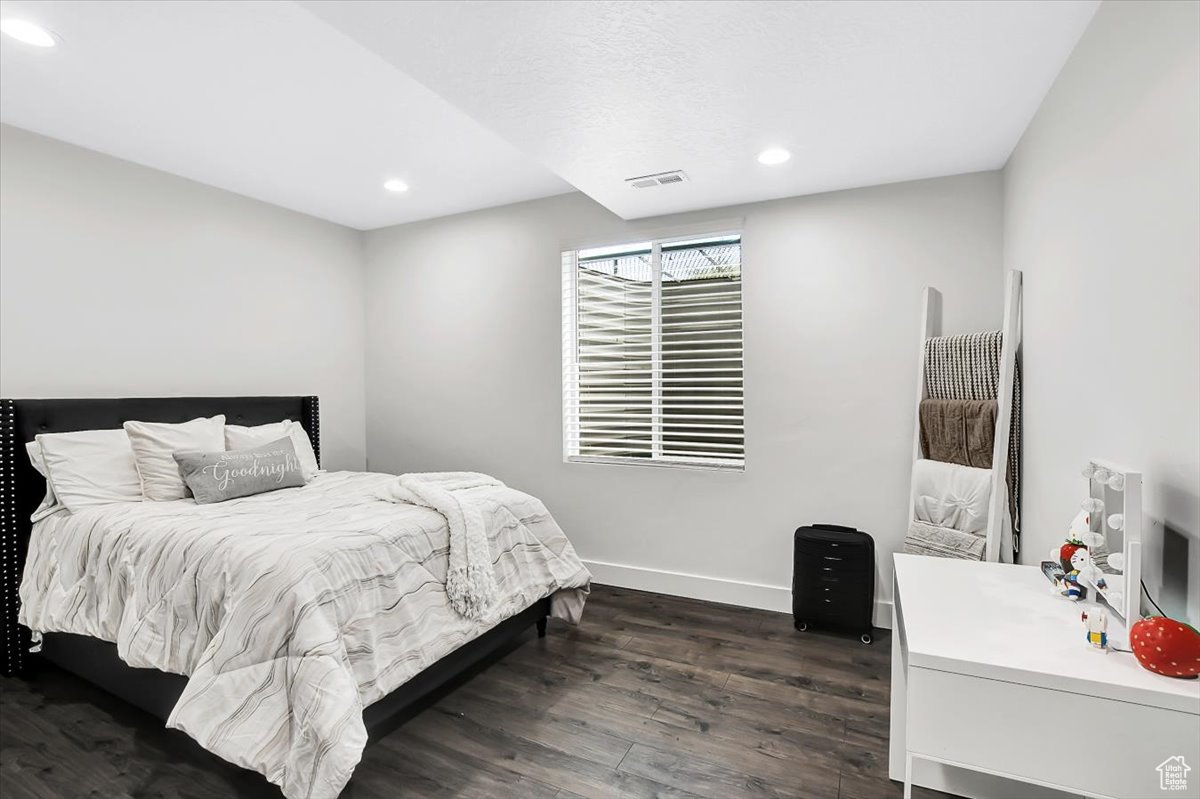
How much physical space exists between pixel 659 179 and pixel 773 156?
581mm

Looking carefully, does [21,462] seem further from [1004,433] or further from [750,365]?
[1004,433]

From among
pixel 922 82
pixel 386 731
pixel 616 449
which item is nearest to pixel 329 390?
pixel 616 449

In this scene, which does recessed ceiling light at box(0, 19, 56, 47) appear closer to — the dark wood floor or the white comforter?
the white comforter

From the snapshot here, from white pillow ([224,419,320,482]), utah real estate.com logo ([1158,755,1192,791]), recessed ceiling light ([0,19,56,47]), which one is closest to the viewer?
utah real estate.com logo ([1158,755,1192,791])

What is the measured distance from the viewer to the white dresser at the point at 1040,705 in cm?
113

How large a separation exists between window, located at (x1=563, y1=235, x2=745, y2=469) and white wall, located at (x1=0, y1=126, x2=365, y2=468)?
197cm

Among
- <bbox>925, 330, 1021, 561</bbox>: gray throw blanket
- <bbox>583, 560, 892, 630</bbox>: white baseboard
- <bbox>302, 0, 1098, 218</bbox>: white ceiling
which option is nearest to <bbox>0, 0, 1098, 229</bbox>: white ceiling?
<bbox>302, 0, 1098, 218</bbox>: white ceiling

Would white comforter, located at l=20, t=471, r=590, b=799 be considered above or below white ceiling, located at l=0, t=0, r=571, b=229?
below

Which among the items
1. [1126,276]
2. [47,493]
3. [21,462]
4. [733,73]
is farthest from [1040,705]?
[21,462]

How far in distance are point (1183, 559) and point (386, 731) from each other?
2511 millimetres

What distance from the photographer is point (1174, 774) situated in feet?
3.65

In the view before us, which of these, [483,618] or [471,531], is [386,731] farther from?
[471,531]

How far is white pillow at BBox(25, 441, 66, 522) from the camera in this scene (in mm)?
2748

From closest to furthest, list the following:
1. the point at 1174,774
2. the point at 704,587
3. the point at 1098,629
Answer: the point at 1174,774, the point at 1098,629, the point at 704,587
